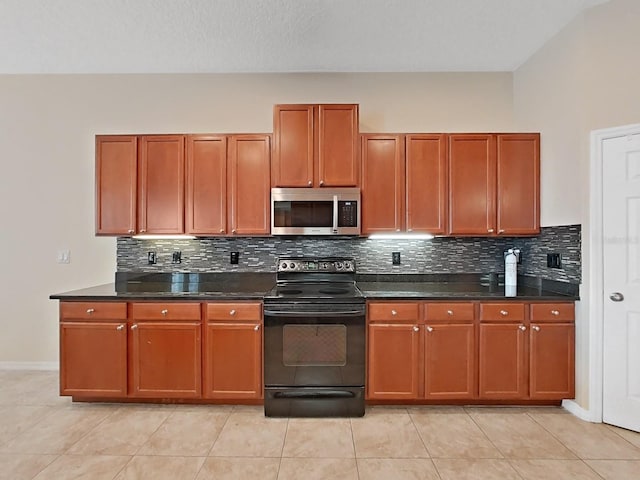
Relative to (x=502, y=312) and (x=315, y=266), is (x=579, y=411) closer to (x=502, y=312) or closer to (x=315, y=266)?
(x=502, y=312)

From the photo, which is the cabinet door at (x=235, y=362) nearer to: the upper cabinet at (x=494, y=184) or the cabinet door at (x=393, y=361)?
the cabinet door at (x=393, y=361)

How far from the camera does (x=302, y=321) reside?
2.73m

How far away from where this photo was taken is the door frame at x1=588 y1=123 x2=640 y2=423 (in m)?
2.61

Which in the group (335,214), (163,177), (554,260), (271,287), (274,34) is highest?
(274,34)

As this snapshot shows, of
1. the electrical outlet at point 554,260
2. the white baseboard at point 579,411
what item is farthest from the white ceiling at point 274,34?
the white baseboard at point 579,411

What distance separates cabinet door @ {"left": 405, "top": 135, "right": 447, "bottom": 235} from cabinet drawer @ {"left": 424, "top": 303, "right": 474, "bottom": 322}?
2.30ft

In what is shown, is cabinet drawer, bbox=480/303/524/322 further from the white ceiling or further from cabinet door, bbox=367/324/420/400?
the white ceiling

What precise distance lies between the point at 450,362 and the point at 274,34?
3.03 metres

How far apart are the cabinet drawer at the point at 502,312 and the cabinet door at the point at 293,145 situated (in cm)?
177

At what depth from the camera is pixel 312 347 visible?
9.00 ft

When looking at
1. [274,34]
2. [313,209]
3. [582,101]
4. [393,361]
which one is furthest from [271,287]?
[582,101]

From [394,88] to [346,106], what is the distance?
771 millimetres

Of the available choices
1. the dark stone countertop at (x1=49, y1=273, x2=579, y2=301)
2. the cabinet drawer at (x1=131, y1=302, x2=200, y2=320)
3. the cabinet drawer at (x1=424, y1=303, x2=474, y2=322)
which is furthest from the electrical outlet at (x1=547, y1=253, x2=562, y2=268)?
the cabinet drawer at (x1=131, y1=302, x2=200, y2=320)

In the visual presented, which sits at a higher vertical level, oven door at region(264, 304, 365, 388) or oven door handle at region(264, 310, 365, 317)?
oven door handle at region(264, 310, 365, 317)
